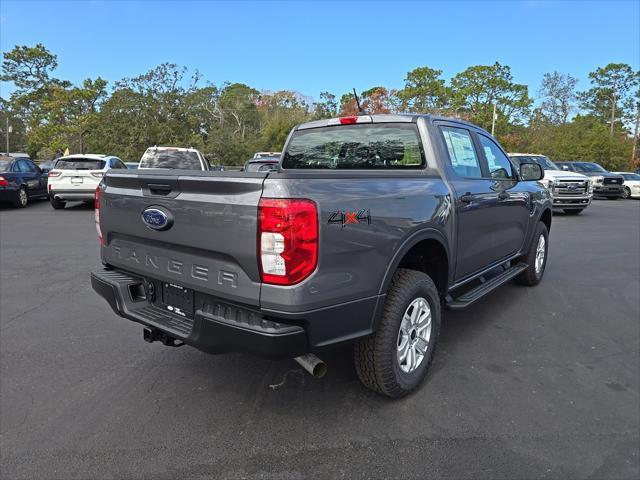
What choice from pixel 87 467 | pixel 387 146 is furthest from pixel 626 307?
pixel 87 467

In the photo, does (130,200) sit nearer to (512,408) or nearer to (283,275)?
(283,275)

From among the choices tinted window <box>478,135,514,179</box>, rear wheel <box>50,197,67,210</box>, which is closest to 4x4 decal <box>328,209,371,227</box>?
tinted window <box>478,135,514,179</box>

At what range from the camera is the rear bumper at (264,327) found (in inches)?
95.6

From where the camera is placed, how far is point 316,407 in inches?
122

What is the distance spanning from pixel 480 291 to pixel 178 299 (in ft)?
8.54

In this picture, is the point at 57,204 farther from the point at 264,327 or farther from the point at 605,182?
the point at 605,182

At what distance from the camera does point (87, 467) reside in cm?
248

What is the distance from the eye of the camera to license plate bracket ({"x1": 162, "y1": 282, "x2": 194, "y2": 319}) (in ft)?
9.29

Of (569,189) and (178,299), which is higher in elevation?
(178,299)

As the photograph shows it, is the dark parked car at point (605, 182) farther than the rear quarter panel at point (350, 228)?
Yes

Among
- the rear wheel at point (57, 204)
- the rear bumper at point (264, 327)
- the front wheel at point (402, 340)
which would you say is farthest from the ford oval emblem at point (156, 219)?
the rear wheel at point (57, 204)

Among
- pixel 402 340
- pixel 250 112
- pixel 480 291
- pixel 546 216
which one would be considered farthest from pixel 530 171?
pixel 250 112

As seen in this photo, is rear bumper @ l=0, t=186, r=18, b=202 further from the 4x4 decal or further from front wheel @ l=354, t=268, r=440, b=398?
the 4x4 decal

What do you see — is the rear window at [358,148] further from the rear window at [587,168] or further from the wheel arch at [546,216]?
the rear window at [587,168]
